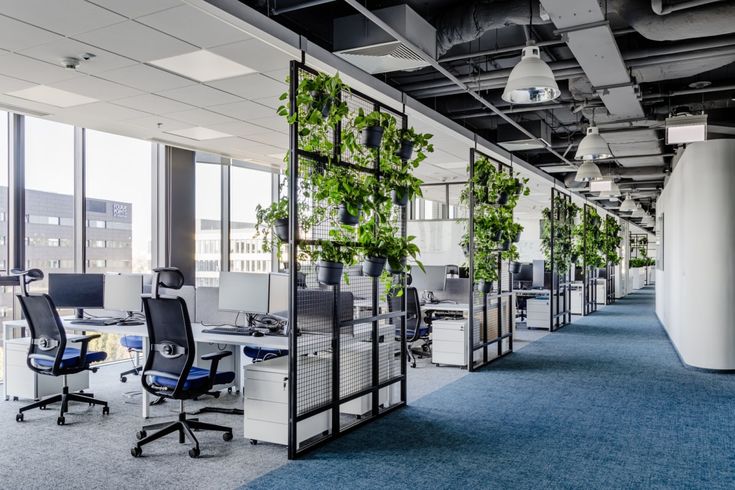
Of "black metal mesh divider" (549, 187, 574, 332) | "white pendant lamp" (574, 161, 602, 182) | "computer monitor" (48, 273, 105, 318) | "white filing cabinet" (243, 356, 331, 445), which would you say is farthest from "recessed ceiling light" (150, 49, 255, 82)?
"black metal mesh divider" (549, 187, 574, 332)

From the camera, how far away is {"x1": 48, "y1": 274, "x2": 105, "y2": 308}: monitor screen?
572cm

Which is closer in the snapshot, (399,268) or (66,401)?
(399,268)

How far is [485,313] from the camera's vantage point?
689cm

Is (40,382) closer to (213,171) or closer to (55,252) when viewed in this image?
(55,252)

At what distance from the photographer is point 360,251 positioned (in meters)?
4.30

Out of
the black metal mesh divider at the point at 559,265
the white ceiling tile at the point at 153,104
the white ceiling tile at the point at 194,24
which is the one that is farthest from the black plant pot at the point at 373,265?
the black metal mesh divider at the point at 559,265

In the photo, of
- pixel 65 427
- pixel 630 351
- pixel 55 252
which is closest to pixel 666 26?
pixel 630 351

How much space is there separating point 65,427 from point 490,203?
4964mm

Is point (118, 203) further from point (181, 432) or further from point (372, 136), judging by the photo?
point (372, 136)

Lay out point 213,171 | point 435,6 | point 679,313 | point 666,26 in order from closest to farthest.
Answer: point 666,26, point 435,6, point 679,313, point 213,171

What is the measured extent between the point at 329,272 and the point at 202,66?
7.19ft

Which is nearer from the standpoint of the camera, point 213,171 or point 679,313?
point 679,313

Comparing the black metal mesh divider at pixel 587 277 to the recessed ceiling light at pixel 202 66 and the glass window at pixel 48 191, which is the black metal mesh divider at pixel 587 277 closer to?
the recessed ceiling light at pixel 202 66

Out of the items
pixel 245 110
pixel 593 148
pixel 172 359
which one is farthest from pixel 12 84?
pixel 593 148
